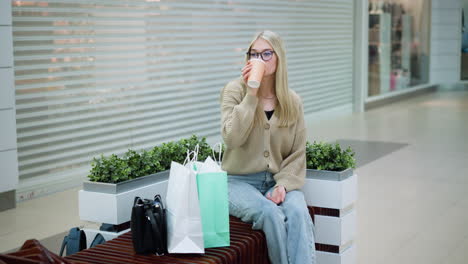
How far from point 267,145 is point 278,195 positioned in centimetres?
27

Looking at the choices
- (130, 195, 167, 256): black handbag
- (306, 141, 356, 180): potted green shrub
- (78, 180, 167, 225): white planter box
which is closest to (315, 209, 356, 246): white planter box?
(306, 141, 356, 180): potted green shrub

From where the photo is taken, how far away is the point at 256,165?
12.2ft

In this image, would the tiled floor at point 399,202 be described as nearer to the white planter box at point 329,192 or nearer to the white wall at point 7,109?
the white wall at point 7,109

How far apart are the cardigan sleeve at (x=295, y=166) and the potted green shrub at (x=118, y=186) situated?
2.10 feet

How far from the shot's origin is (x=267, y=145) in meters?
3.71

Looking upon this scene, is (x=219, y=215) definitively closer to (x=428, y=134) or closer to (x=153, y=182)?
(x=153, y=182)

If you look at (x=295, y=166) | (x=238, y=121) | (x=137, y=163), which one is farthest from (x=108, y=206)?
(x=295, y=166)

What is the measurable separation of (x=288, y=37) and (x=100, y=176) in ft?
25.0

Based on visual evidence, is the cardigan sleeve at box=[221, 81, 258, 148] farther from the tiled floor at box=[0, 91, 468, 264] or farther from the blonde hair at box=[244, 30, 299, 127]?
the tiled floor at box=[0, 91, 468, 264]

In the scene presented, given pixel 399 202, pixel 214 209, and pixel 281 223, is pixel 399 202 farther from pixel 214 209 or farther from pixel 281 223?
pixel 214 209

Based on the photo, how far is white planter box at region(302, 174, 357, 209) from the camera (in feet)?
12.5

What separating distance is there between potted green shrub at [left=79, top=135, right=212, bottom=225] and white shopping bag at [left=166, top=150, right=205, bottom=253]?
0.56m

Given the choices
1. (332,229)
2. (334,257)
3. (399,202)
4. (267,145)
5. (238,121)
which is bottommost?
(399,202)

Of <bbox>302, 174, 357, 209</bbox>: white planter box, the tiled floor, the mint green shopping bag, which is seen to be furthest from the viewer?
the tiled floor
